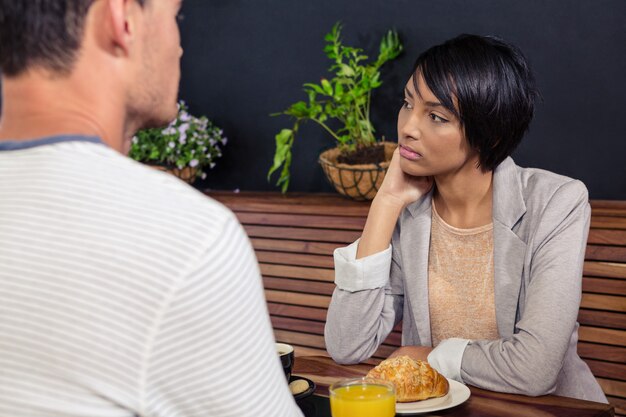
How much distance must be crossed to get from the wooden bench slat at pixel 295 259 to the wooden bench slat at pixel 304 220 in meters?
0.13

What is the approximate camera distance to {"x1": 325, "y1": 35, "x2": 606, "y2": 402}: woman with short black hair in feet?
6.98

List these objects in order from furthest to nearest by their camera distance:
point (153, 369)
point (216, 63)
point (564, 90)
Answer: point (216, 63) < point (564, 90) < point (153, 369)

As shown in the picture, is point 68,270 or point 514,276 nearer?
point 68,270

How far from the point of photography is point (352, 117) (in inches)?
136

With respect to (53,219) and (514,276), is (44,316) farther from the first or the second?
(514,276)

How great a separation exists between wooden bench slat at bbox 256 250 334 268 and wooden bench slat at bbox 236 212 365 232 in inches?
5.1

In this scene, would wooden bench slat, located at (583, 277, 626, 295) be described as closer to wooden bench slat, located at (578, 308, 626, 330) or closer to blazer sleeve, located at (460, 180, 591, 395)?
wooden bench slat, located at (578, 308, 626, 330)

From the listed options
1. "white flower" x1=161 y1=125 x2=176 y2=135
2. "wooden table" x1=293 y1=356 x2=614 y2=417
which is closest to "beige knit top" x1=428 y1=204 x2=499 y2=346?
"wooden table" x1=293 y1=356 x2=614 y2=417

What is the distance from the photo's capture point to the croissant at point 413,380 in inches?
63.1

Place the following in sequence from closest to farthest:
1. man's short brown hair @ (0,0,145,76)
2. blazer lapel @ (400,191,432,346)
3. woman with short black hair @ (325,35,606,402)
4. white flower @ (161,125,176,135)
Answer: man's short brown hair @ (0,0,145,76) → woman with short black hair @ (325,35,606,402) → blazer lapel @ (400,191,432,346) → white flower @ (161,125,176,135)

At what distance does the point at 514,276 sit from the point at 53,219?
1.55m

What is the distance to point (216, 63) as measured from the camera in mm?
4188

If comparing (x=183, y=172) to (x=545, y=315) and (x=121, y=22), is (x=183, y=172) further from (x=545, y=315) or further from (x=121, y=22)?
(x=121, y=22)

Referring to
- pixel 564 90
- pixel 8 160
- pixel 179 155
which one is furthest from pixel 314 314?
pixel 8 160
